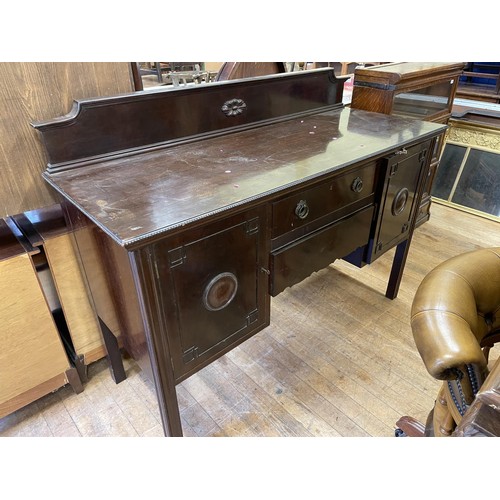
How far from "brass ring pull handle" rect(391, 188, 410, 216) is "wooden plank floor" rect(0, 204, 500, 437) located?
0.57 metres

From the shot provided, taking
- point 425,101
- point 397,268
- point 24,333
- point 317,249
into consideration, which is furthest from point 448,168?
point 24,333

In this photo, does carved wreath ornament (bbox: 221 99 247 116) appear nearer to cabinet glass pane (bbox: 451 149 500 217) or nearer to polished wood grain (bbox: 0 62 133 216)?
polished wood grain (bbox: 0 62 133 216)

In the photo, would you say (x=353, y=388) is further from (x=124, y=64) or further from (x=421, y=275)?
(x=124, y=64)

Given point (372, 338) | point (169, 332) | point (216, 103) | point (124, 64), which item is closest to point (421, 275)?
point (372, 338)

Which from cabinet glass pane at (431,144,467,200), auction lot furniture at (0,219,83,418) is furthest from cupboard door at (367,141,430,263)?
cabinet glass pane at (431,144,467,200)

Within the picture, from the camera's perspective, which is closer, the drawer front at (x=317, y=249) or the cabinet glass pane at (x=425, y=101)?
the drawer front at (x=317, y=249)

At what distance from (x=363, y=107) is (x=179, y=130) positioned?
1.14 metres

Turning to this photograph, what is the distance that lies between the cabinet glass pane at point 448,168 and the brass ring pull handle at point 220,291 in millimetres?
2414

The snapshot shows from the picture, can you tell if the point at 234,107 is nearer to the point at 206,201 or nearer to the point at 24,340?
the point at 206,201

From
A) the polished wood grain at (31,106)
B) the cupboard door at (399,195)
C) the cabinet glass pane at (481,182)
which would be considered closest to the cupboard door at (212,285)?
the polished wood grain at (31,106)

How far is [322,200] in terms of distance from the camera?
48.3 inches

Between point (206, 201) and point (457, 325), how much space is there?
0.60 metres

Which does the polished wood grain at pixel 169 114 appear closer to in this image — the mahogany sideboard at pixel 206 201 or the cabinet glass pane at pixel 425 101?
the mahogany sideboard at pixel 206 201

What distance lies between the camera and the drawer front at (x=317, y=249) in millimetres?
1207
